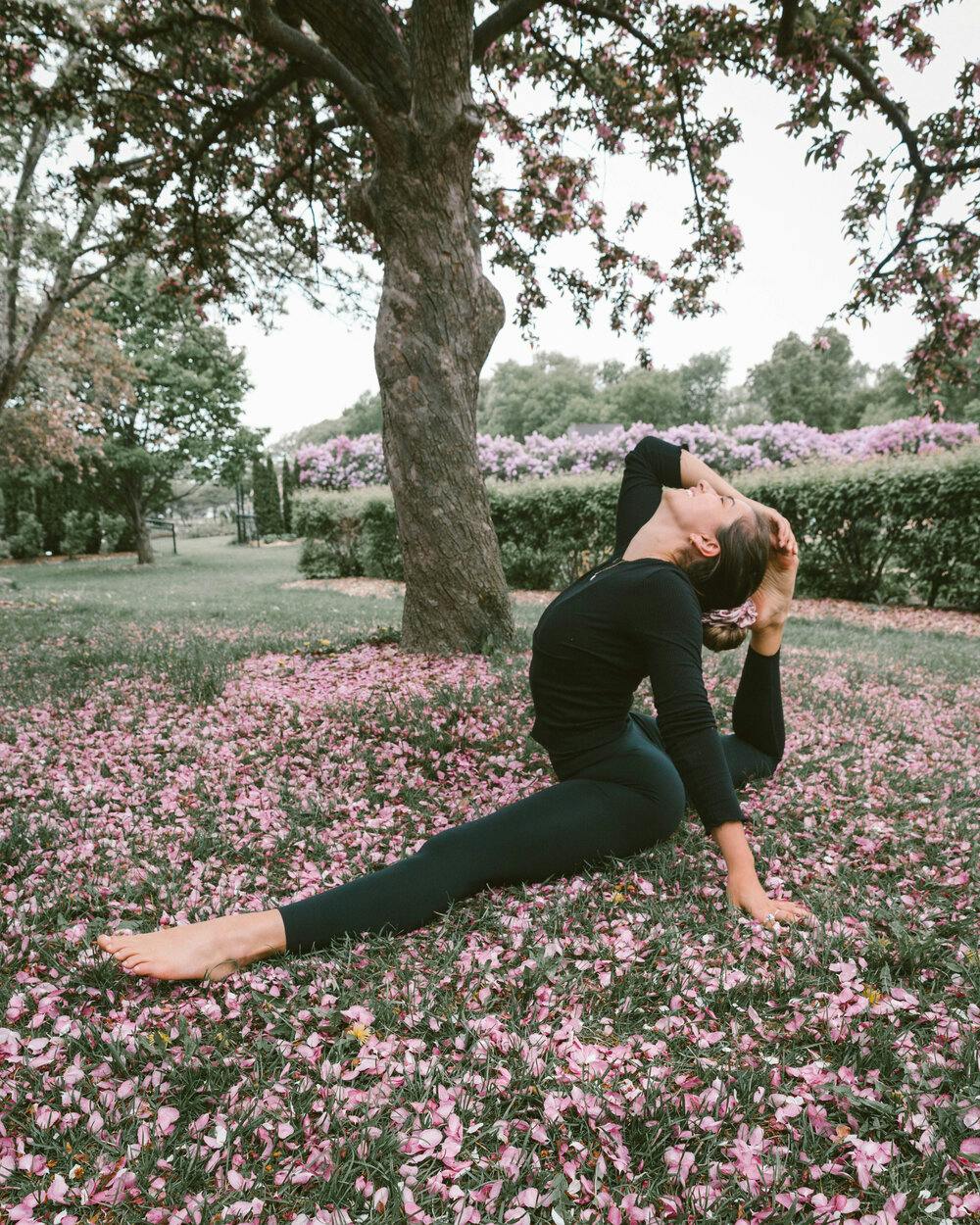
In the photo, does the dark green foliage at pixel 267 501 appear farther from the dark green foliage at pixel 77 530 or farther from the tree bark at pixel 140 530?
the tree bark at pixel 140 530

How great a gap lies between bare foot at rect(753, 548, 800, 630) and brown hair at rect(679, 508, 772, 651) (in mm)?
436

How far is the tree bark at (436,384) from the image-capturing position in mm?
5219

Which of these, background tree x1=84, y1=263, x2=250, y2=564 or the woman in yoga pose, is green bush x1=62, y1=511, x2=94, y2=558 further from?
the woman in yoga pose

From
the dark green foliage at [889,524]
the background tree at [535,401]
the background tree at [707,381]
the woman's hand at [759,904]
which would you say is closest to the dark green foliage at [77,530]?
the dark green foliage at [889,524]

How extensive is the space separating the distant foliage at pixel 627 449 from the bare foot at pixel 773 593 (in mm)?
16977

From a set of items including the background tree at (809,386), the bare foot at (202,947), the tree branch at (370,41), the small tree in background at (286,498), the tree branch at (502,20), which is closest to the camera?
the bare foot at (202,947)

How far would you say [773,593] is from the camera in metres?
3.00

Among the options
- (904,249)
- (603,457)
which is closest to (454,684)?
(904,249)

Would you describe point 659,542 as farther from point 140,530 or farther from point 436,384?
point 140,530

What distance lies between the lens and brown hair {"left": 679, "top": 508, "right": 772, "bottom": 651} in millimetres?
2443

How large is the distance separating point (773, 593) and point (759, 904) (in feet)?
4.16

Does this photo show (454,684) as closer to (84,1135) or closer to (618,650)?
(618,650)

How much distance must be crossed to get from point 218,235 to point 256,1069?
8.68 meters

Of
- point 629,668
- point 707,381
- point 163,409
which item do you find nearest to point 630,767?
point 629,668
